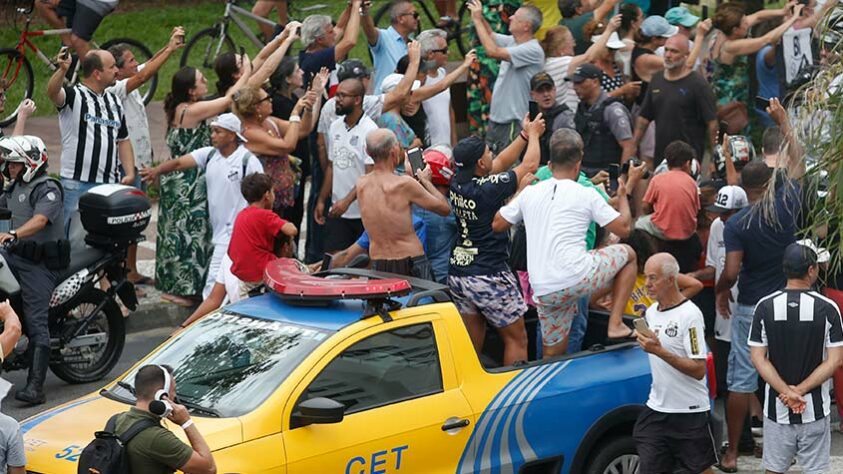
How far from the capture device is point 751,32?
1708 cm

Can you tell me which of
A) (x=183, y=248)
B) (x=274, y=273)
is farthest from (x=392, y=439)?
(x=183, y=248)

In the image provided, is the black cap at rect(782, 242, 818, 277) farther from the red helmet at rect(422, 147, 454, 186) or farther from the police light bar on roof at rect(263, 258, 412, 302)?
the red helmet at rect(422, 147, 454, 186)

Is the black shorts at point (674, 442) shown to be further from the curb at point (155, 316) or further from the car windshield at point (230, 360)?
the curb at point (155, 316)

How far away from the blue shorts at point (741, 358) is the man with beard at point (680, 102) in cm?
346

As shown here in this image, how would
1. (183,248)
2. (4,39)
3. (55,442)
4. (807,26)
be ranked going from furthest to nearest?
(4,39), (807,26), (183,248), (55,442)

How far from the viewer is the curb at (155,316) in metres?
13.2

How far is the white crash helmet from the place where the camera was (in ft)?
35.6

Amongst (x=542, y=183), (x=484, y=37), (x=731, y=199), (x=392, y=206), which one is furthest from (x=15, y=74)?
(x=731, y=199)

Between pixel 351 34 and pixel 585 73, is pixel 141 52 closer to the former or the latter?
pixel 351 34

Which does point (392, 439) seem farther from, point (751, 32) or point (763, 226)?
point (751, 32)

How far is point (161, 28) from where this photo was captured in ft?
75.8

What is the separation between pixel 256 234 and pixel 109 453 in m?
3.93

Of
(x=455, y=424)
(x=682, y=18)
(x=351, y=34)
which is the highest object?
(x=351, y=34)

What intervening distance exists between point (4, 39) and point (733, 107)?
11.4 m
